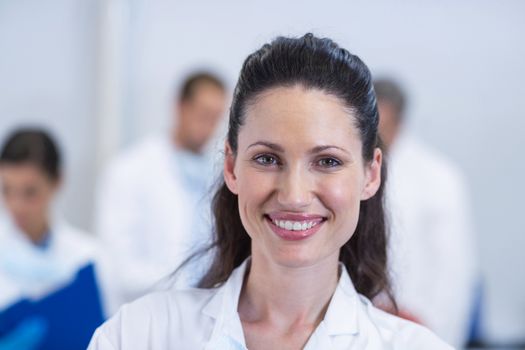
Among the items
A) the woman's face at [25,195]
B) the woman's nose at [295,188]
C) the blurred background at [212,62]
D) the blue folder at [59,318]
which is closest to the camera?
the woman's nose at [295,188]

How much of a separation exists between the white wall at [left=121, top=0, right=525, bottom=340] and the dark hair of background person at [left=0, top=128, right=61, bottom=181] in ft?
3.14

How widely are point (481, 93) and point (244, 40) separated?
41.7 inches

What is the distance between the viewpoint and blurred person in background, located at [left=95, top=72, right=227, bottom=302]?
111 inches

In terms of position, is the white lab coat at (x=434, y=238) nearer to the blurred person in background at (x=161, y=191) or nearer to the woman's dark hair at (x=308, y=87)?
the blurred person in background at (x=161, y=191)

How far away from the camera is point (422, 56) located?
3.67m

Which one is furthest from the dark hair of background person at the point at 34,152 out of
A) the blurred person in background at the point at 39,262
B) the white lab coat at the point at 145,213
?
the white lab coat at the point at 145,213

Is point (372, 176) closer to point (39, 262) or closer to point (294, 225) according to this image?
point (294, 225)

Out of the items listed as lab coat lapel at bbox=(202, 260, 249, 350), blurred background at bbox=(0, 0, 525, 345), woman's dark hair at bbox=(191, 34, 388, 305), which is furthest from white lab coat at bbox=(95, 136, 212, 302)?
lab coat lapel at bbox=(202, 260, 249, 350)

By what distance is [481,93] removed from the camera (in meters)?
3.70

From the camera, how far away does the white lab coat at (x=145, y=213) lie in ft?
9.29

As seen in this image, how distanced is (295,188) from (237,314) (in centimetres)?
26

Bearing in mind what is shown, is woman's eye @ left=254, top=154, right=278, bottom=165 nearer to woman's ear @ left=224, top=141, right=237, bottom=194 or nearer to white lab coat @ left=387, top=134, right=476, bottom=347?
woman's ear @ left=224, top=141, right=237, bottom=194

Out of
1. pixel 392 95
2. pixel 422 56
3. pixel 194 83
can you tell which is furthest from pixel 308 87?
pixel 422 56

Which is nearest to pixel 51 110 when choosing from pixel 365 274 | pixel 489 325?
pixel 489 325
